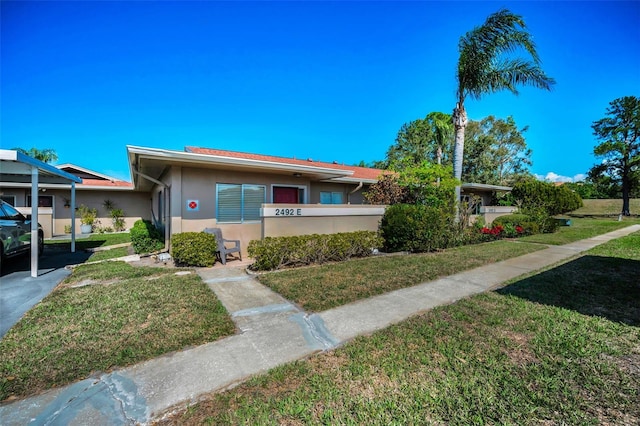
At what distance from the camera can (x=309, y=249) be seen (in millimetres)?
7430

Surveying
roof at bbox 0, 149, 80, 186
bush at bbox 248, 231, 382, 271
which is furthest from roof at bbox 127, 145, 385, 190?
bush at bbox 248, 231, 382, 271

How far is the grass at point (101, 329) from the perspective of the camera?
2.77m

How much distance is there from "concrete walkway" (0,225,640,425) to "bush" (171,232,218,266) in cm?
186

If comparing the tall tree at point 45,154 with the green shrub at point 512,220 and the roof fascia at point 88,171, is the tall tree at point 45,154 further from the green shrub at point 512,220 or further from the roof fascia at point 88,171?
the green shrub at point 512,220

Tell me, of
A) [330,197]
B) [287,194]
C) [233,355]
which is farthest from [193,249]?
[330,197]

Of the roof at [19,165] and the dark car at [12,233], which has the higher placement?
the roof at [19,165]

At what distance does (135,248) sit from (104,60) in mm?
7574

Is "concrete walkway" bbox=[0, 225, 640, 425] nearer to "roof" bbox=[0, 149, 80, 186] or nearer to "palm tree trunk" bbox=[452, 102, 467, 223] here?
"roof" bbox=[0, 149, 80, 186]

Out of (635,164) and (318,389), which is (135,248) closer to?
(318,389)

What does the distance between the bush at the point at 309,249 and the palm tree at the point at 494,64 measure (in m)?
5.29

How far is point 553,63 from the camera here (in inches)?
462

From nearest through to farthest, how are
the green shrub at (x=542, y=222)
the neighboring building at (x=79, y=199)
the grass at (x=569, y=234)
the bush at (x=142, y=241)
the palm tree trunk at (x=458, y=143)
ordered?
1. the bush at (x=142, y=241)
2. the palm tree trunk at (x=458, y=143)
3. the grass at (x=569, y=234)
4. the green shrub at (x=542, y=222)
5. the neighboring building at (x=79, y=199)

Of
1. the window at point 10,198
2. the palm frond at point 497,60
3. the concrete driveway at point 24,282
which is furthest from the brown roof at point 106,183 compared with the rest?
the palm frond at point 497,60

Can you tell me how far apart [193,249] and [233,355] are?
474 centimetres
